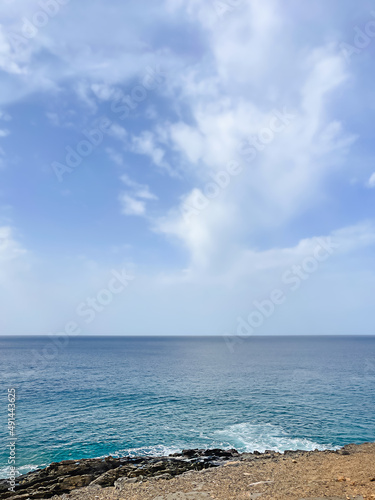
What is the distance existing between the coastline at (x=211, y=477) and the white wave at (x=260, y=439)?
5.16 m

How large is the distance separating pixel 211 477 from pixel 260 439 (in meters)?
16.1

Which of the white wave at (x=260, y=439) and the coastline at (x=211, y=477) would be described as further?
the white wave at (x=260, y=439)

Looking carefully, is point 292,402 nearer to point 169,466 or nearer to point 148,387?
point 148,387

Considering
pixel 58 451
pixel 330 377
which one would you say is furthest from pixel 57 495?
pixel 330 377

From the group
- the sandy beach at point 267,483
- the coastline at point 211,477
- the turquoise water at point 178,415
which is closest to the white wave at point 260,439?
the turquoise water at point 178,415

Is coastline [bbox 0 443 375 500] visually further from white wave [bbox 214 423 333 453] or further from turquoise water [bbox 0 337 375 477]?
turquoise water [bbox 0 337 375 477]

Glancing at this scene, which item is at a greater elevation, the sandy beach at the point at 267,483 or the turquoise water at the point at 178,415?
the sandy beach at the point at 267,483

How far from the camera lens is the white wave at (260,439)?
32.1m

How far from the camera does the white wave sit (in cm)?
3209

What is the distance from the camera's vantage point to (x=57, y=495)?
65.7ft

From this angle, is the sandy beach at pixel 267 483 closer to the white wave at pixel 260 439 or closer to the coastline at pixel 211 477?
the coastline at pixel 211 477

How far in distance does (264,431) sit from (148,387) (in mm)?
32763

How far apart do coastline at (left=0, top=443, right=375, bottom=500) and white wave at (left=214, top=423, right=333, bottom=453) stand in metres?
5.16

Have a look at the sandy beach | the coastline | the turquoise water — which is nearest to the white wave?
the turquoise water
